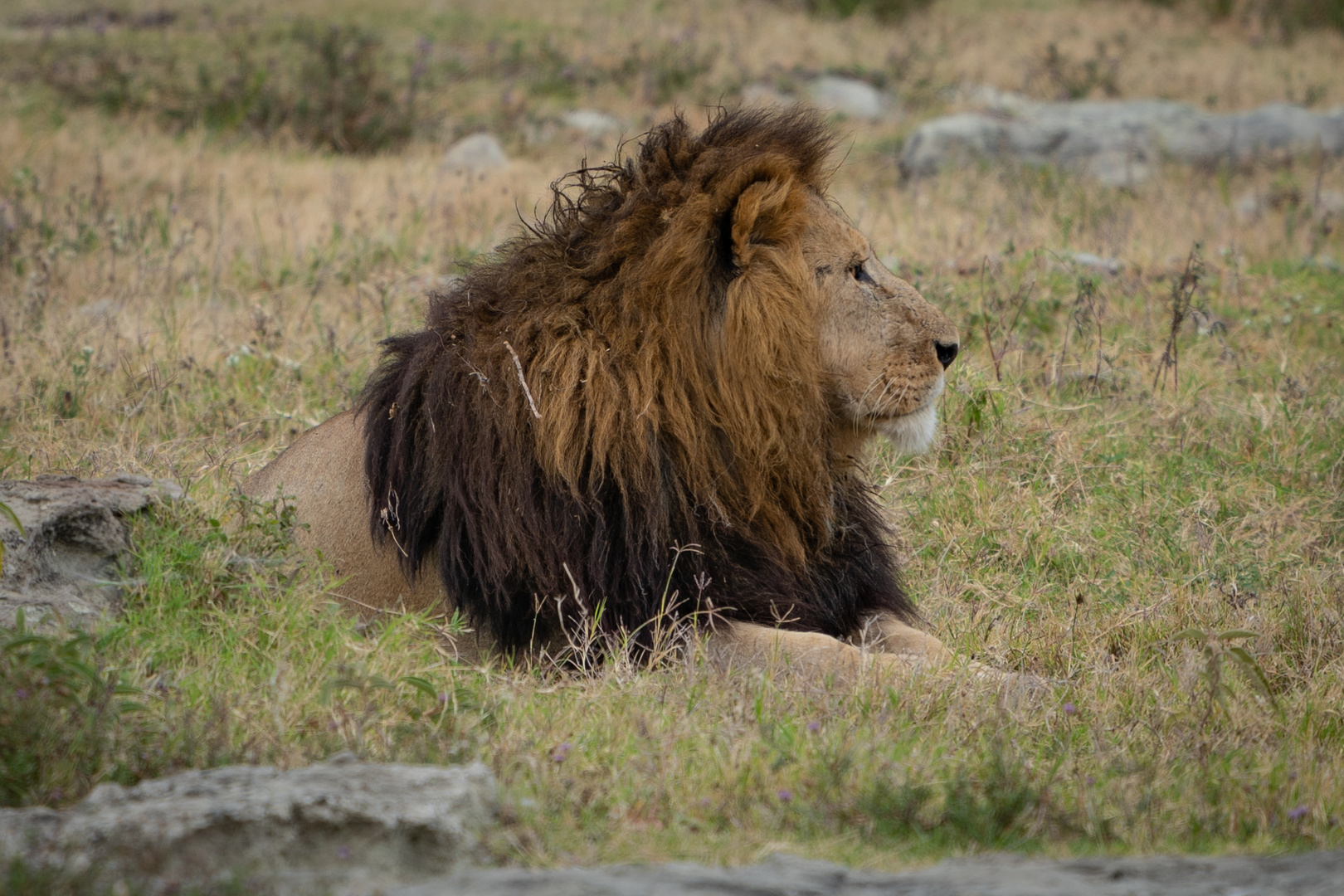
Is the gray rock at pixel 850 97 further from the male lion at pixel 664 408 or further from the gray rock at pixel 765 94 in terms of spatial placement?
the male lion at pixel 664 408

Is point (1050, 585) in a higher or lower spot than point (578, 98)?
lower

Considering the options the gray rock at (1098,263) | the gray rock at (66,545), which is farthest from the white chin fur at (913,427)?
the gray rock at (1098,263)

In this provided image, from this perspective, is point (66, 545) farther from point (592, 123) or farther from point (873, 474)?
point (592, 123)

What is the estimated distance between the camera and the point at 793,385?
12.3 ft

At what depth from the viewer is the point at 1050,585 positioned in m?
4.71

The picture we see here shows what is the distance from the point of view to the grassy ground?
2791mm

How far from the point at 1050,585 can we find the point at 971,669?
3.58 feet

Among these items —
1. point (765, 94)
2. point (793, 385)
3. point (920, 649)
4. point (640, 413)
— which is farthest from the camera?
point (765, 94)

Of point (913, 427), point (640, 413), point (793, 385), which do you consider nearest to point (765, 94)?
point (913, 427)

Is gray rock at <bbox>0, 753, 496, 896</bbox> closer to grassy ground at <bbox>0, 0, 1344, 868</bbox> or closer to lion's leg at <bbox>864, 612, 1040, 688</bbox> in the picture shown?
grassy ground at <bbox>0, 0, 1344, 868</bbox>

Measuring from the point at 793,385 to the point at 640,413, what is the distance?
0.45 m

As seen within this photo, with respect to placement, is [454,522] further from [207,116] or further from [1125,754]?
[207,116]

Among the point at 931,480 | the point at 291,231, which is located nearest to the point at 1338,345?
the point at 931,480

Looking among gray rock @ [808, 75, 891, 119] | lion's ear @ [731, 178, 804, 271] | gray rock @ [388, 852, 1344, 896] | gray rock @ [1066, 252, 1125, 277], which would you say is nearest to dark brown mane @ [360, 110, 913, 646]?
lion's ear @ [731, 178, 804, 271]
